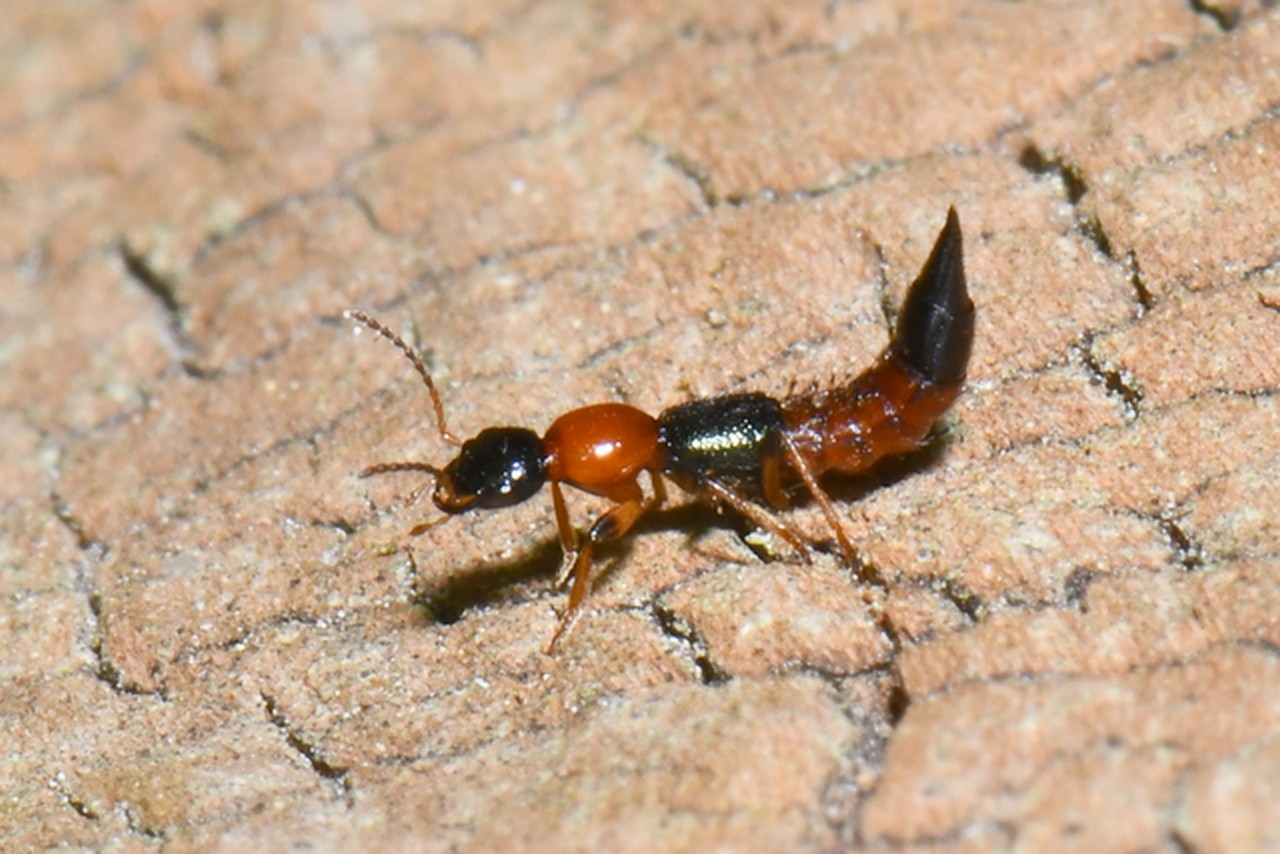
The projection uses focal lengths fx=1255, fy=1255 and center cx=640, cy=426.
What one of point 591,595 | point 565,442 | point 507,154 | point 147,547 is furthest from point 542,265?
point 147,547

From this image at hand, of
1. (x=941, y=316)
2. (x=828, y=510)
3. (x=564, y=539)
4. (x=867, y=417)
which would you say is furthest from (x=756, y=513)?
(x=941, y=316)

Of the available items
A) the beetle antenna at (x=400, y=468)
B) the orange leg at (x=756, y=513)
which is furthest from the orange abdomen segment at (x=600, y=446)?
the beetle antenna at (x=400, y=468)

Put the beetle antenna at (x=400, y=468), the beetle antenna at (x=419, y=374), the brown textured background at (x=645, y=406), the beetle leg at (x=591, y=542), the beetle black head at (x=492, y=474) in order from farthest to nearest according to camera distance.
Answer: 1. the beetle antenna at (x=419, y=374)
2. the beetle antenna at (x=400, y=468)
3. the beetle black head at (x=492, y=474)
4. the beetle leg at (x=591, y=542)
5. the brown textured background at (x=645, y=406)

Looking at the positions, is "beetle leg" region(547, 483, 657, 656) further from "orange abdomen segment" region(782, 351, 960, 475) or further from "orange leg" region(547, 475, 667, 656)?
"orange abdomen segment" region(782, 351, 960, 475)

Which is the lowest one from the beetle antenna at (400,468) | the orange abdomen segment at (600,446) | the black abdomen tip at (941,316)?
the beetle antenna at (400,468)

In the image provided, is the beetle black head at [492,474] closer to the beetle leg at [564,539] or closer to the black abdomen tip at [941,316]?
the beetle leg at [564,539]

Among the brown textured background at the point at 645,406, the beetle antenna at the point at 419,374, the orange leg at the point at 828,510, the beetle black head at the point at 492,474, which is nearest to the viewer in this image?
the brown textured background at the point at 645,406

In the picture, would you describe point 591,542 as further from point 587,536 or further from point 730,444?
point 730,444

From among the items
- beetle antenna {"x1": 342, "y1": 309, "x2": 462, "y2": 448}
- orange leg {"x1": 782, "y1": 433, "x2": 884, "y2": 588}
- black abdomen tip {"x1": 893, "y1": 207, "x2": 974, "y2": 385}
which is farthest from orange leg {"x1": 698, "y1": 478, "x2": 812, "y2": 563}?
beetle antenna {"x1": 342, "y1": 309, "x2": 462, "y2": 448}

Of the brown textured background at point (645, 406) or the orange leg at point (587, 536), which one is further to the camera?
the orange leg at point (587, 536)
